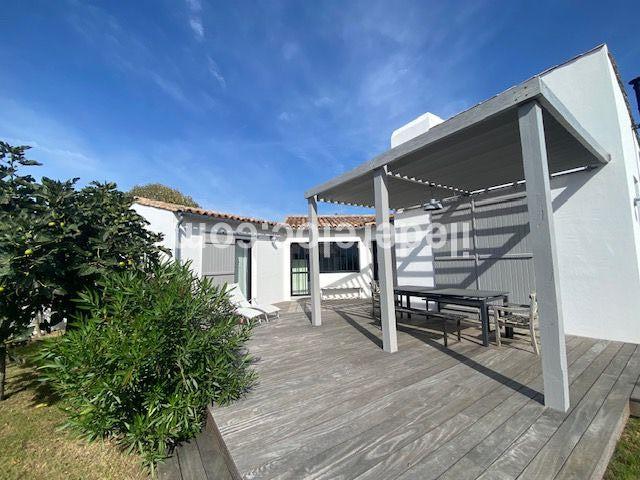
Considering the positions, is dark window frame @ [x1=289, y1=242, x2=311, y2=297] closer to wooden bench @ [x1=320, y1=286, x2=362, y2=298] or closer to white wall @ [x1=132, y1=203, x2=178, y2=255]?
wooden bench @ [x1=320, y1=286, x2=362, y2=298]

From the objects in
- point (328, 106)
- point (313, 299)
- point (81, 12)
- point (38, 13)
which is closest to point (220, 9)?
point (81, 12)

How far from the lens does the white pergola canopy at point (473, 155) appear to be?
288 centimetres

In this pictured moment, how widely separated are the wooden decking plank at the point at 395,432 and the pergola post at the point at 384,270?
1.11m

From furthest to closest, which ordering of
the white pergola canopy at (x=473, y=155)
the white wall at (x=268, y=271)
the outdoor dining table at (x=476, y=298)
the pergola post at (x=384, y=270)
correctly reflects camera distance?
the white wall at (x=268, y=271), the outdoor dining table at (x=476, y=298), the pergola post at (x=384, y=270), the white pergola canopy at (x=473, y=155)

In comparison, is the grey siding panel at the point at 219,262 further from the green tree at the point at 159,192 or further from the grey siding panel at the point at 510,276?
the green tree at the point at 159,192

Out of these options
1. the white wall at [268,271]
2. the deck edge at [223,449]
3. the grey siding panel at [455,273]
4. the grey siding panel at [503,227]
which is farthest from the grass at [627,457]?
the white wall at [268,271]

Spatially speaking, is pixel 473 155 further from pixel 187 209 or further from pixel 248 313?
pixel 187 209

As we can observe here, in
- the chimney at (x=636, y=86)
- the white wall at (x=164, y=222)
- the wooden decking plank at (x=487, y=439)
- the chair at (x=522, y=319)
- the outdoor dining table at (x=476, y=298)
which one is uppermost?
the chimney at (x=636, y=86)

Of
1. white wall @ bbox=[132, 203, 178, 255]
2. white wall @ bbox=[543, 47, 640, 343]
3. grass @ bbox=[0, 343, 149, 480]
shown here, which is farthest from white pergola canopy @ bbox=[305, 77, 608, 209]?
grass @ bbox=[0, 343, 149, 480]

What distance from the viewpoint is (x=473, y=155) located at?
14.1 ft

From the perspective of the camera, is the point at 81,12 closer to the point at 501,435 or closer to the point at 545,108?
the point at 545,108

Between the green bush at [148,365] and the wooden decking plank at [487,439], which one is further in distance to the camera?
the green bush at [148,365]

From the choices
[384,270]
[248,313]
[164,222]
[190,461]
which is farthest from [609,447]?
[164,222]

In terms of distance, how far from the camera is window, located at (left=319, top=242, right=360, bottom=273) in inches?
442
